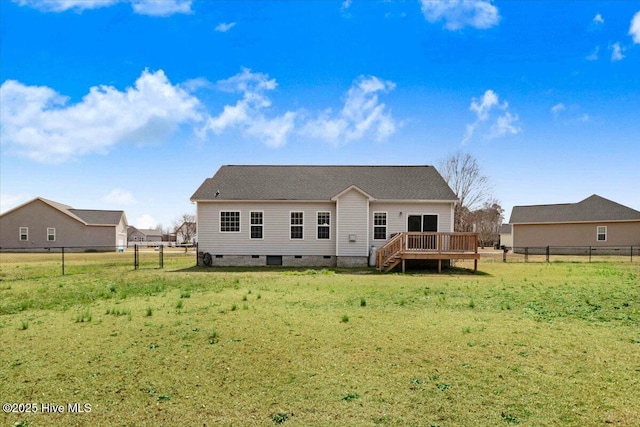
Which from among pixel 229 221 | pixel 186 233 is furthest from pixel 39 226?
pixel 186 233

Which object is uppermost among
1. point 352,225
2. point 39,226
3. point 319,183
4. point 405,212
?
point 319,183

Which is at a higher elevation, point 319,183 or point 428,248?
point 319,183

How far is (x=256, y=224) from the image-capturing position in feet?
68.0

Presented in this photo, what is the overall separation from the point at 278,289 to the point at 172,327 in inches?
199

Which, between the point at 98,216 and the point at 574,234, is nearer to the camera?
the point at 574,234

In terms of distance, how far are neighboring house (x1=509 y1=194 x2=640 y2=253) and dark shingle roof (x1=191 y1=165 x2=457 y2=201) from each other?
Result: 17779 millimetres

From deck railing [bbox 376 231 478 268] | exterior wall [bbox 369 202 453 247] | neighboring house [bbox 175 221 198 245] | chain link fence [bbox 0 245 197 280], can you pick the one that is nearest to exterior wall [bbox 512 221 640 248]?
exterior wall [bbox 369 202 453 247]

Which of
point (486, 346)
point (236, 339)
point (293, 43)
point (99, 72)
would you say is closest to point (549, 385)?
point (486, 346)

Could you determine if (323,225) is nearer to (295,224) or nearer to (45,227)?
(295,224)

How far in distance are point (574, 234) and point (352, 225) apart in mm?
25822

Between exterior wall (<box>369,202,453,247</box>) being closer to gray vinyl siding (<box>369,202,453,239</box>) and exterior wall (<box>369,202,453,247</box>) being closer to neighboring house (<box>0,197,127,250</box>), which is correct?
gray vinyl siding (<box>369,202,453,239</box>)

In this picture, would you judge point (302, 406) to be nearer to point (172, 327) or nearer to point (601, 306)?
point (172, 327)

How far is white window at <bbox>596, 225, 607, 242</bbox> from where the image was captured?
33.7 metres

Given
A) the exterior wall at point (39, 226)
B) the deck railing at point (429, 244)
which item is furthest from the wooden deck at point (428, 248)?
the exterior wall at point (39, 226)
